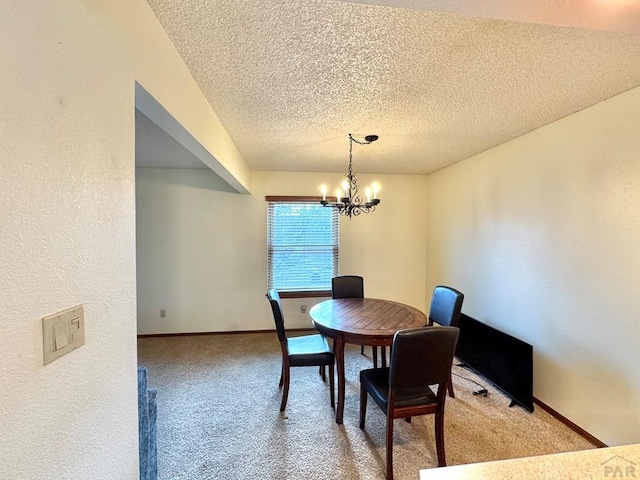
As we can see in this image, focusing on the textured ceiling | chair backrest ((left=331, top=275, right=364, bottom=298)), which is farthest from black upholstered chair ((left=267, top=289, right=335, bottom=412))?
the textured ceiling

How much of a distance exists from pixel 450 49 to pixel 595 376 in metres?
2.38

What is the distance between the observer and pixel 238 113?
7.16 feet

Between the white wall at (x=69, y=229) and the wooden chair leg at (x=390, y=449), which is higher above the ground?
the white wall at (x=69, y=229)

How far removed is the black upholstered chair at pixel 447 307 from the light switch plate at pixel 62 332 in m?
2.51

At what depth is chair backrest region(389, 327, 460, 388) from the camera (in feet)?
5.47

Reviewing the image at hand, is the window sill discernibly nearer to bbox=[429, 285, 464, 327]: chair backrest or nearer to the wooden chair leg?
bbox=[429, 285, 464, 327]: chair backrest

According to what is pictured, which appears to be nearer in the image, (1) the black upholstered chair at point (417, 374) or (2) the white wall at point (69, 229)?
(2) the white wall at point (69, 229)

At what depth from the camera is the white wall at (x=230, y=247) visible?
3990mm

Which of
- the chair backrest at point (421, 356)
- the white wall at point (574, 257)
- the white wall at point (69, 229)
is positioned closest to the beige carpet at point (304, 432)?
the white wall at point (574, 257)

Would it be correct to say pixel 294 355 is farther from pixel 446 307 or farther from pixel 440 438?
pixel 446 307

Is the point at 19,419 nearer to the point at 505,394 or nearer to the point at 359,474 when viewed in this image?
the point at 359,474

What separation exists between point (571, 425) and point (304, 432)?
2023 mm

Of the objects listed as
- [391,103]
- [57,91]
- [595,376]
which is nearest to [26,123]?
→ [57,91]

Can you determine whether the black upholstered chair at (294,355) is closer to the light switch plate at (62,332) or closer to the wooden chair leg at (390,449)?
the wooden chair leg at (390,449)
